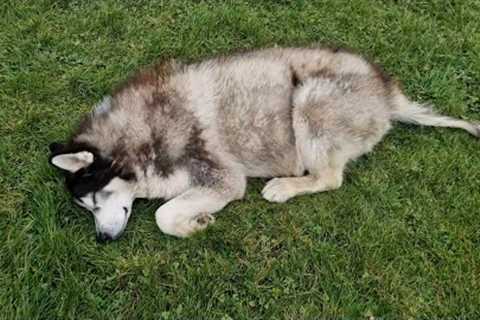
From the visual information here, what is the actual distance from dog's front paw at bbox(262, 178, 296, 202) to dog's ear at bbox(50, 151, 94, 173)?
4.49 feet

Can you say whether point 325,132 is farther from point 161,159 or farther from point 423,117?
point 161,159

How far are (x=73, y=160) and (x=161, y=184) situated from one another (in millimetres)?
683

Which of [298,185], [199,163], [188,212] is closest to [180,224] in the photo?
[188,212]

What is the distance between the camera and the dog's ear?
12.5 feet

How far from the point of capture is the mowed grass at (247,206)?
360 centimetres

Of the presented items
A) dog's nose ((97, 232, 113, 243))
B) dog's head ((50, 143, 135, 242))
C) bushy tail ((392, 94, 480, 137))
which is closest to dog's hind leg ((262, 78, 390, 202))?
bushy tail ((392, 94, 480, 137))

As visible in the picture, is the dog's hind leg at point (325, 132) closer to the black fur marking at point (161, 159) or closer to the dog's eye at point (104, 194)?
the black fur marking at point (161, 159)

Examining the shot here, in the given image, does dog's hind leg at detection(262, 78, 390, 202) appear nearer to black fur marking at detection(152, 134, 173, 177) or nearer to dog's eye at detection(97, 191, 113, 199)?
black fur marking at detection(152, 134, 173, 177)

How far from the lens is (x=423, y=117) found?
477 centimetres

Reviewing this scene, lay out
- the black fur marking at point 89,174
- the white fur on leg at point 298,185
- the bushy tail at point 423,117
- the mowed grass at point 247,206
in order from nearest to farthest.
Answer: the mowed grass at point 247,206, the black fur marking at point 89,174, the white fur on leg at point 298,185, the bushy tail at point 423,117

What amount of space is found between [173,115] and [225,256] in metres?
1.18

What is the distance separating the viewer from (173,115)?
4.26m

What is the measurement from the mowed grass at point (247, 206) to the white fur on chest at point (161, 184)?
13cm

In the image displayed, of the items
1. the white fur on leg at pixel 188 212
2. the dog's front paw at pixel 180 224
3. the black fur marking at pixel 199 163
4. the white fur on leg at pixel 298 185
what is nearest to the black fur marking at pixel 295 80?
the white fur on leg at pixel 298 185
